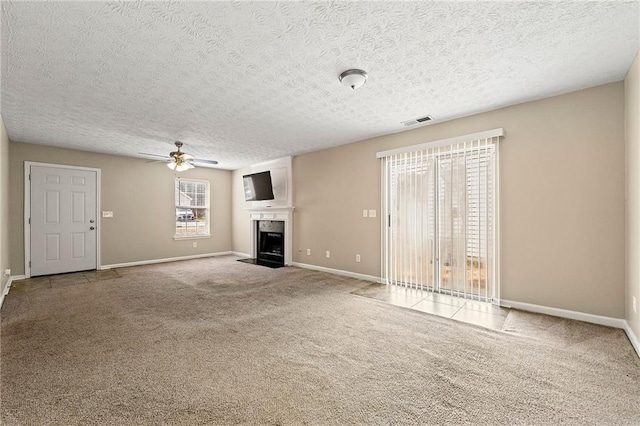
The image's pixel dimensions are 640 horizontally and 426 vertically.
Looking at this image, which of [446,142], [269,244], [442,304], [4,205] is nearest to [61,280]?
[4,205]

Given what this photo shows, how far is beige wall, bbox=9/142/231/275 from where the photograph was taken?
5055 mm

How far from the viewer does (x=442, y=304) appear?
3.64 m

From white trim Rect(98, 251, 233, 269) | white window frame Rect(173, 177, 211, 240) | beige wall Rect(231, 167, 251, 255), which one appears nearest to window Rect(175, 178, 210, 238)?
white window frame Rect(173, 177, 211, 240)

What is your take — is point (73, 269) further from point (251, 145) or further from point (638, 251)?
point (638, 251)

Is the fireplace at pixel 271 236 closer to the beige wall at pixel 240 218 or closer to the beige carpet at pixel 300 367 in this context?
the beige wall at pixel 240 218

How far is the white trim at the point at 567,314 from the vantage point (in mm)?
2838

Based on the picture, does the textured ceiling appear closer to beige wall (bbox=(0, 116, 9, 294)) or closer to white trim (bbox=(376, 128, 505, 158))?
white trim (bbox=(376, 128, 505, 158))

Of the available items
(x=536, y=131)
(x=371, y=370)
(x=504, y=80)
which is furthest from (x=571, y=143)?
(x=371, y=370)

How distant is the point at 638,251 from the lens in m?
2.38

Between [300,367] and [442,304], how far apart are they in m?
2.28

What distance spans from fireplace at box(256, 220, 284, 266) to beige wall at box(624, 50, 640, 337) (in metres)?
5.35

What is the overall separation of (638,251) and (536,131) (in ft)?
5.19

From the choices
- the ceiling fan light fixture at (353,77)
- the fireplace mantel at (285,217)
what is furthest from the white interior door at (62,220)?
the ceiling fan light fixture at (353,77)

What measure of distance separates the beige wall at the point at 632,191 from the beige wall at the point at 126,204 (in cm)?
783
